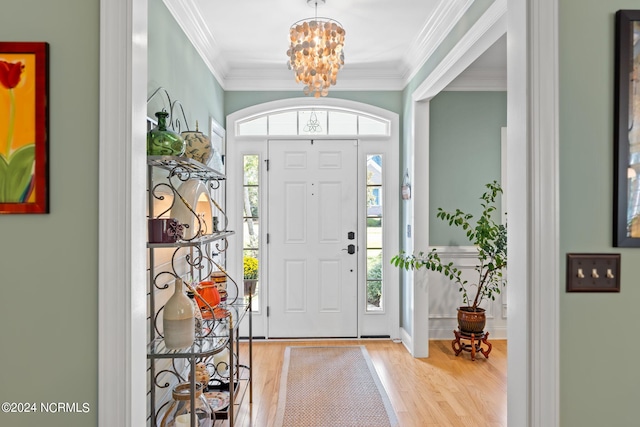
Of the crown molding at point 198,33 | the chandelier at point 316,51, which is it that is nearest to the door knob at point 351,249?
the chandelier at point 316,51

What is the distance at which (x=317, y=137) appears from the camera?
425 cm

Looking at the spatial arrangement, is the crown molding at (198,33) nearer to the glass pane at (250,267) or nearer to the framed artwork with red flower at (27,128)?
the framed artwork with red flower at (27,128)

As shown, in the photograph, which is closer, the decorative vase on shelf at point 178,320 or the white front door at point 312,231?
the decorative vase on shelf at point 178,320

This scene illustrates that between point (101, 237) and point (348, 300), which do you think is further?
point (348, 300)

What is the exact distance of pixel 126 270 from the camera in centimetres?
116

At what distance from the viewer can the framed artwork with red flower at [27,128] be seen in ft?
3.76

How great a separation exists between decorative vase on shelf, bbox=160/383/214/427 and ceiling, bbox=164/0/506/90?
85.9 inches

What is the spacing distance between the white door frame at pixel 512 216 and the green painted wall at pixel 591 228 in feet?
0.15

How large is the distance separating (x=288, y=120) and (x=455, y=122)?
5.53ft

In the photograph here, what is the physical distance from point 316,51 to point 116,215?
1.86 meters

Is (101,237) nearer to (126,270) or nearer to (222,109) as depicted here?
(126,270)

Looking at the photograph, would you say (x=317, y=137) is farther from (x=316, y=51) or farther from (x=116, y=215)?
(x=116, y=215)

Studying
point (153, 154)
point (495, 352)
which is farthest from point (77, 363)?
point (495, 352)

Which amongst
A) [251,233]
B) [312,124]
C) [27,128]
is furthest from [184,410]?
[312,124]
